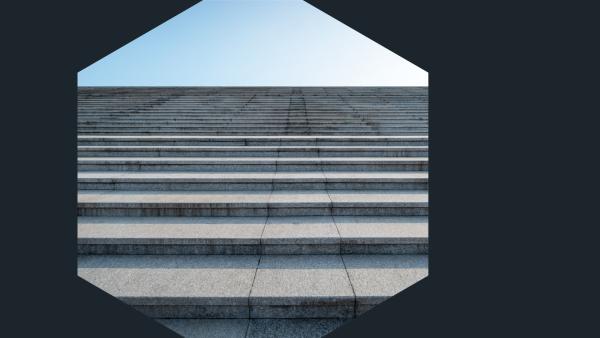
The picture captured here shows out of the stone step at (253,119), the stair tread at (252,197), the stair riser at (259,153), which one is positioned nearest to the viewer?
the stair tread at (252,197)

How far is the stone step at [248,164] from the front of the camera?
5.54 metres

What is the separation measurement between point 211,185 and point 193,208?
84 centimetres

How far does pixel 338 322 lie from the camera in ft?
8.88

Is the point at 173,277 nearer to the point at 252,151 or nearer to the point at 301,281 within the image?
the point at 301,281

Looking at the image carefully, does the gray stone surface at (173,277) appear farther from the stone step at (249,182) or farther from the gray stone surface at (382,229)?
the stone step at (249,182)

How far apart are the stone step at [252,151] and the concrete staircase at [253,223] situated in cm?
2

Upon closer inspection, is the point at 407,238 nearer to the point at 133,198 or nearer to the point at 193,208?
the point at 193,208

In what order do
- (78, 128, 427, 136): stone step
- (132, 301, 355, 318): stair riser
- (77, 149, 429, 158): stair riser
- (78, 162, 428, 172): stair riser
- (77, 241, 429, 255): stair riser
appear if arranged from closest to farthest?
(132, 301, 355, 318): stair riser → (77, 241, 429, 255): stair riser → (78, 162, 428, 172): stair riser → (77, 149, 429, 158): stair riser → (78, 128, 427, 136): stone step

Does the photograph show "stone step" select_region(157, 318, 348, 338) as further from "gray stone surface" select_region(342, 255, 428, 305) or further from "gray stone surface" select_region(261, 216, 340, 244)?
"gray stone surface" select_region(261, 216, 340, 244)

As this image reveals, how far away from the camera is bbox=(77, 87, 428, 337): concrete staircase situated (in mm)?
2734

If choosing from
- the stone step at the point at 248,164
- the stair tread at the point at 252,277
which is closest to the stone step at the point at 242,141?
the stone step at the point at 248,164

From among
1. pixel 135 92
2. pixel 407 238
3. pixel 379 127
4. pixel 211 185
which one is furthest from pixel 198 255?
pixel 135 92

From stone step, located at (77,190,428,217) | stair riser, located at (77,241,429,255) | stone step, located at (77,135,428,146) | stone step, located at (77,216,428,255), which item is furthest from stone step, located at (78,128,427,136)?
stair riser, located at (77,241,429,255)

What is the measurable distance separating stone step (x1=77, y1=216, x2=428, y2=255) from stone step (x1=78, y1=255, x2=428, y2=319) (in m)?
0.09
